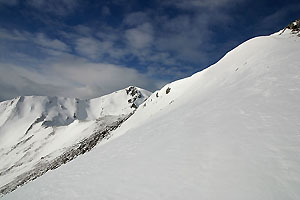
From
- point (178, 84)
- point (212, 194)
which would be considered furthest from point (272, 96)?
point (178, 84)

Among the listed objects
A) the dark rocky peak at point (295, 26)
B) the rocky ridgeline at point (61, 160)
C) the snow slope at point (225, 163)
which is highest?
the dark rocky peak at point (295, 26)

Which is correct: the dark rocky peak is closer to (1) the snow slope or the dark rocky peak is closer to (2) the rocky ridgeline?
(1) the snow slope

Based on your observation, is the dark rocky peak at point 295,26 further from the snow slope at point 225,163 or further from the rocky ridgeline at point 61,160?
the rocky ridgeline at point 61,160

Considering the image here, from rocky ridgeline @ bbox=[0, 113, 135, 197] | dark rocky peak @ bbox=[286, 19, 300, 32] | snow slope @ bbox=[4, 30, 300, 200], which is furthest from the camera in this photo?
rocky ridgeline @ bbox=[0, 113, 135, 197]

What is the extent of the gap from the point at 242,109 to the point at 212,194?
574cm

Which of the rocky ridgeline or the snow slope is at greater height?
the snow slope

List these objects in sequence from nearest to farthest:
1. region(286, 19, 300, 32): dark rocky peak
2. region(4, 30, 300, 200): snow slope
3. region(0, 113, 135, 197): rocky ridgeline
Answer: region(4, 30, 300, 200): snow slope, region(286, 19, 300, 32): dark rocky peak, region(0, 113, 135, 197): rocky ridgeline

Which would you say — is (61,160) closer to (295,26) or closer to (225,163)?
(225,163)

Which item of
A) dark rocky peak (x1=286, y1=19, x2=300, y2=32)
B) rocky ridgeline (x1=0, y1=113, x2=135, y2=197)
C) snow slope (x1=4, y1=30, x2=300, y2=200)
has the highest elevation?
dark rocky peak (x1=286, y1=19, x2=300, y2=32)

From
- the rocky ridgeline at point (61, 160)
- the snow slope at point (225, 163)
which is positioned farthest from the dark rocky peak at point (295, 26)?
the rocky ridgeline at point (61, 160)

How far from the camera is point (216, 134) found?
24.8 feet

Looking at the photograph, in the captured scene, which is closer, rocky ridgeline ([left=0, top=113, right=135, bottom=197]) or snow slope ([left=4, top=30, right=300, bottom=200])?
snow slope ([left=4, top=30, right=300, bottom=200])

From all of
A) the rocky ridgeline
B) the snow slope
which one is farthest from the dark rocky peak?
the rocky ridgeline

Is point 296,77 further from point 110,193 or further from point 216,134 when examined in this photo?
point 110,193
